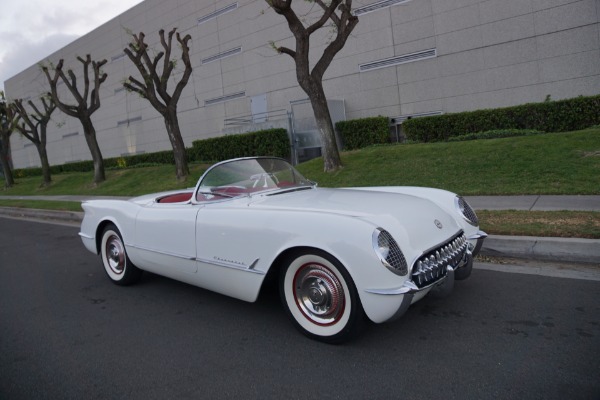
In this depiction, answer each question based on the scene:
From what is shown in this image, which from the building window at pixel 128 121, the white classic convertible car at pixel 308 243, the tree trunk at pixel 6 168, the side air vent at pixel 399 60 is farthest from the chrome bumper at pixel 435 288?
the building window at pixel 128 121

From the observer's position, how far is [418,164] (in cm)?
1063

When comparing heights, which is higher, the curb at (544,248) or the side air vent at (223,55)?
the side air vent at (223,55)

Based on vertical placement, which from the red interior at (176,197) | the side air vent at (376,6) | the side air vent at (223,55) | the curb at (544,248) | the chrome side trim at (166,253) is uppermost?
the side air vent at (223,55)

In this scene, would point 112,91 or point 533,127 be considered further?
point 112,91

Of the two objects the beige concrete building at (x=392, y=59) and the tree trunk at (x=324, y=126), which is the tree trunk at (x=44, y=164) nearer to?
the beige concrete building at (x=392, y=59)

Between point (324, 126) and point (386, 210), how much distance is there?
28.8ft

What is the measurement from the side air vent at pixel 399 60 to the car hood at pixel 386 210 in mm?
15357

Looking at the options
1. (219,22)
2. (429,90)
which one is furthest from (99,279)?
(219,22)

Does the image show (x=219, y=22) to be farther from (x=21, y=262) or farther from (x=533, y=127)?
(x=21, y=262)

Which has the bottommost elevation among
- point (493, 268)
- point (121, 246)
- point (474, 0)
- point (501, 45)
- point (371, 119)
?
point (493, 268)

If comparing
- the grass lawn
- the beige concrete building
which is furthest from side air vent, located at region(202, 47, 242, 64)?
the grass lawn

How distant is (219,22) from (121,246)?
22671 millimetres

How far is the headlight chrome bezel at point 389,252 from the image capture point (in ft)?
8.60

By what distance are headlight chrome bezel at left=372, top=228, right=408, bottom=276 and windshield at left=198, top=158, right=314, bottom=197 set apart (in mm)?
1512
